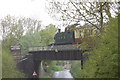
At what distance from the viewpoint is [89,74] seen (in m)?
4.77

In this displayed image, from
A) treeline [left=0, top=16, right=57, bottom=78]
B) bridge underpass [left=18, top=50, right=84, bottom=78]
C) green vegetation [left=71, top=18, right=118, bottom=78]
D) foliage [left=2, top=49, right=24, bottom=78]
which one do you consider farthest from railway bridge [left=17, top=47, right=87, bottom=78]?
green vegetation [left=71, top=18, right=118, bottom=78]

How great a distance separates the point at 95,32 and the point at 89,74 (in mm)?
3633

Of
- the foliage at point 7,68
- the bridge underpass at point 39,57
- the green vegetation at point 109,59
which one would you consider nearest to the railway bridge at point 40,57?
the bridge underpass at point 39,57

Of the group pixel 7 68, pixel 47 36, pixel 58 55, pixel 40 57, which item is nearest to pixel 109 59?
pixel 7 68

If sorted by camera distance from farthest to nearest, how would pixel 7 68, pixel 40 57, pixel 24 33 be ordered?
pixel 24 33, pixel 40 57, pixel 7 68

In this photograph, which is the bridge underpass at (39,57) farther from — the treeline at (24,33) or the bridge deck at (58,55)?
the treeline at (24,33)

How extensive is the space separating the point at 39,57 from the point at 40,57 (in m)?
0.10

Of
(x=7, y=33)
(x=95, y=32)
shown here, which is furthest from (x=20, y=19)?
(x=95, y=32)

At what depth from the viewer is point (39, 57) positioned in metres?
19.8

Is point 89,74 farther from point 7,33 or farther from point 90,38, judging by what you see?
point 7,33

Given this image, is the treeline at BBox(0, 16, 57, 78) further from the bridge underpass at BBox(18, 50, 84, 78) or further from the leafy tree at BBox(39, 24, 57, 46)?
the bridge underpass at BBox(18, 50, 84, 78)

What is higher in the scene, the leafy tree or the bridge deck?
the leafy tree

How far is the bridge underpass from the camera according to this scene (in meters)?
17.5

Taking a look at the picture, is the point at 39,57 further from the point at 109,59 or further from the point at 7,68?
the point at 109,59
